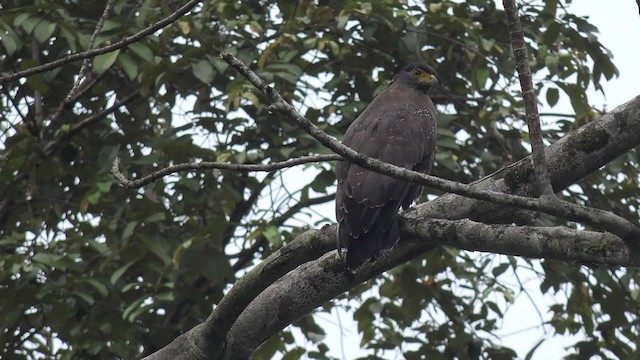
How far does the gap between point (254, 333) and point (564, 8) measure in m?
2.96

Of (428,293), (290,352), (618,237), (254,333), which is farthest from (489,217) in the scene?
(428,293)

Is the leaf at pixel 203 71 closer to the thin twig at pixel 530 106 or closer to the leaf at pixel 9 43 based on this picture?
the leaf at pixel 9 43

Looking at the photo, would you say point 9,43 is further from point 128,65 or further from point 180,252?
point 180,252

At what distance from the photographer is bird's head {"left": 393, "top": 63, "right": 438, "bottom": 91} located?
560cm

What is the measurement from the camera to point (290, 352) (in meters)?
5.19

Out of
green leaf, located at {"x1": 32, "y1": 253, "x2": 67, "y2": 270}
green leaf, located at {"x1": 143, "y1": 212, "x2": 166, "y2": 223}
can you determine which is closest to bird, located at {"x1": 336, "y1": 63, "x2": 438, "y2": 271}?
green leaf, located at {"x1": 143, "y1": 212, "x2": 166, "y2": 223}

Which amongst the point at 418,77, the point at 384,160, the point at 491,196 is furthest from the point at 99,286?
the point at 491,196

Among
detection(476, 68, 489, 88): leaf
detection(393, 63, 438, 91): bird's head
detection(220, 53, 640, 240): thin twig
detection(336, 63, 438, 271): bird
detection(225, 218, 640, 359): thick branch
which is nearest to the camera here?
detection(220, 53, 640, 240): thin twig

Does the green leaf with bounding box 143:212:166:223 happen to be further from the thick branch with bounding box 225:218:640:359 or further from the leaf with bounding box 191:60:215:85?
the thick branch with bounding box 225:218:640:359

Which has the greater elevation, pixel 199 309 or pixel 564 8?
pixel 564 8

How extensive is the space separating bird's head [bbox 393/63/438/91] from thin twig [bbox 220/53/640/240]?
2610mm

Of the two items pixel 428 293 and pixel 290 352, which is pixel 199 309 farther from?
pixel 428 293

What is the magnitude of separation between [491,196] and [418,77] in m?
2.83

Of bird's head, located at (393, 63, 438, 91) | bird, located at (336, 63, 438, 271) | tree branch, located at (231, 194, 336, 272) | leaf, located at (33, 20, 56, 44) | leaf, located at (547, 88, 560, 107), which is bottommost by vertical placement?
bird, located at (336, 63, 438, 271)
